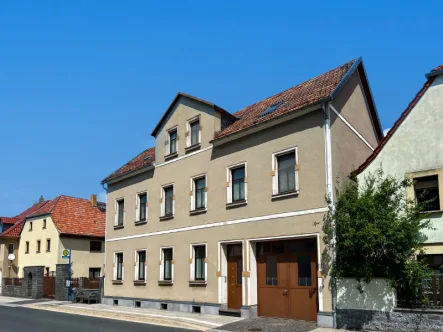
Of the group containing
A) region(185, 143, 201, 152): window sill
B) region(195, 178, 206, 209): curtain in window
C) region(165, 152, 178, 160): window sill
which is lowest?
region(195, 178, 206, 209): curtain in window

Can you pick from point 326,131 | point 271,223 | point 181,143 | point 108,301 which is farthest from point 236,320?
point 108,301

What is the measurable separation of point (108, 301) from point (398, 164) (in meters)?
18.2

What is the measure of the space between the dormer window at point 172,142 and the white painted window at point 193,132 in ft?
3.62

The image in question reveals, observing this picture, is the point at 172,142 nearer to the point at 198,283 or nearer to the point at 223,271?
the point at 198,283

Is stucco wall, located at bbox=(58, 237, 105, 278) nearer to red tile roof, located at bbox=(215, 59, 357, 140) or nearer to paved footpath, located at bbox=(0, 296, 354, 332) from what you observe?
paved footpath, located at bbox=(0, 296, 354, 332)

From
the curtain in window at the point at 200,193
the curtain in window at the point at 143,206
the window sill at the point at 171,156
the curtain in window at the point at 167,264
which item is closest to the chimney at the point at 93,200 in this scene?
the curtain in window at the point at 143,206

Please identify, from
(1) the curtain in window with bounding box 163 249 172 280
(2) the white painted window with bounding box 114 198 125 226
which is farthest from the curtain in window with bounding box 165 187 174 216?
(2) the white painted window with bounding box 114 198 125 226

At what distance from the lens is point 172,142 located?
24.0m

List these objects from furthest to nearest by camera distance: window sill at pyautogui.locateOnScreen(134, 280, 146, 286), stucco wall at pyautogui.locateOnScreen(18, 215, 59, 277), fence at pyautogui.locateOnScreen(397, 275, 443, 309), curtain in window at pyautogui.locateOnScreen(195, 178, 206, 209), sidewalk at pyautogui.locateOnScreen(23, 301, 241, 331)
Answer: stucco wall at pyautogui.locateOnScreen(18, 215, 59, 277), window sill at pyautogui.locateOnScreen(134, 280, 146, 286), curtain in window at pyautogui.locateOnScreen(195, 178, 206, 209), sidewalk at pyautogui.locateOnScreen(23, 301, 241, 331), fence at pyautogui.locateOnScreen(397, 275, 443, 309)

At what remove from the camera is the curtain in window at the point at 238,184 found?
64.0 feet

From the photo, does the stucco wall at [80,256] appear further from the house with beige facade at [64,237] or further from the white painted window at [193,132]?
the white painted window at [193,132]

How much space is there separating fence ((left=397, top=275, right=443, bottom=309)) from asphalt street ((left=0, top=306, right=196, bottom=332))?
7098 millimetres

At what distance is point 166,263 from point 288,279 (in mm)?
7956

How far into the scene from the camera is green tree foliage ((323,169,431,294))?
1410cm
